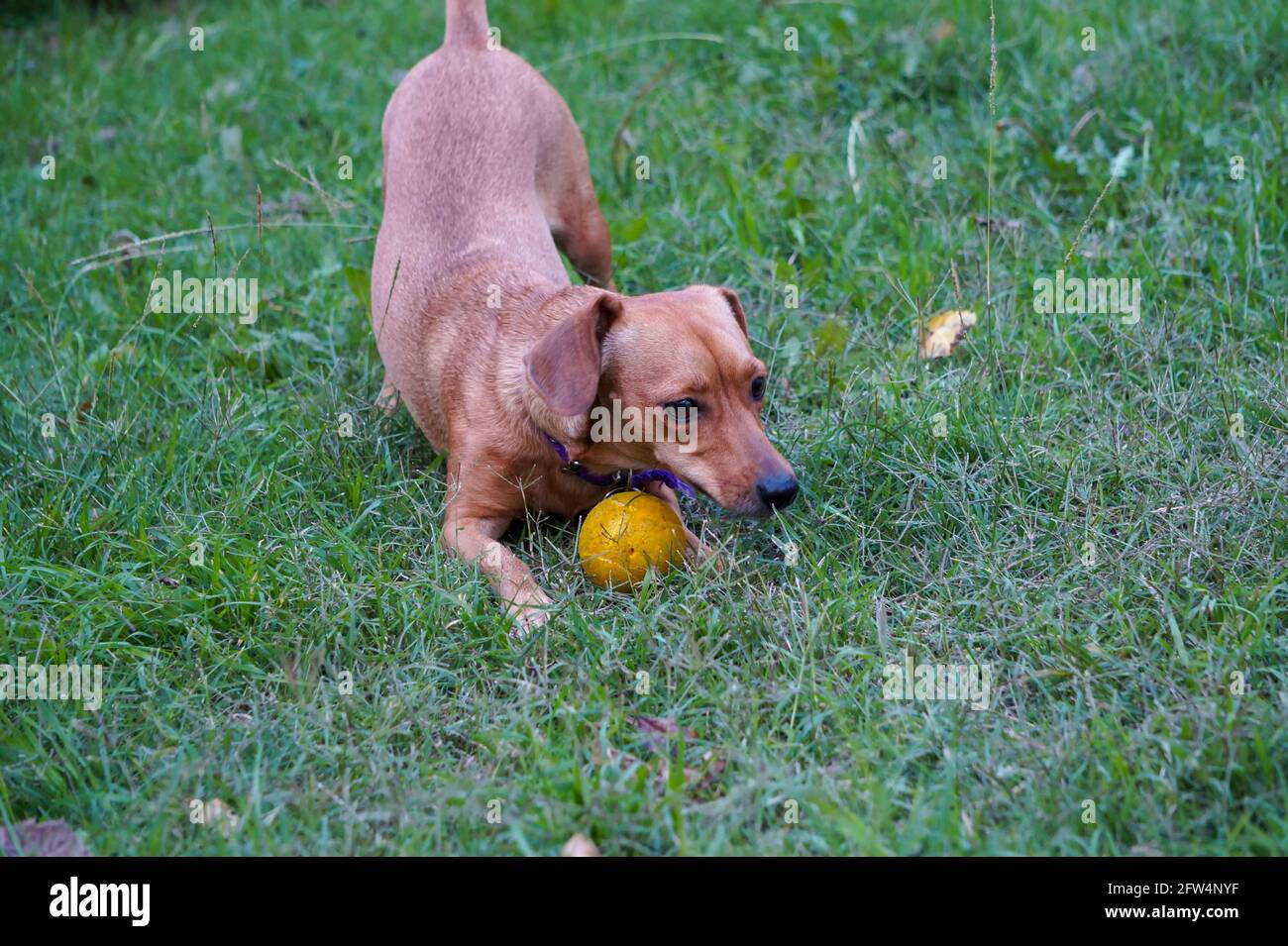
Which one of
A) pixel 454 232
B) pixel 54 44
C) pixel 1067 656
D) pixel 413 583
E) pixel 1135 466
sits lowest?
pixel 1067 656

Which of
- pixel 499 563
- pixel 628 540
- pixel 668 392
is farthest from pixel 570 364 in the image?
pixel 499 563

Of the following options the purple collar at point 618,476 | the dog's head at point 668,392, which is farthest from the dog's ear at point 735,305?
the purple collar at point 618,476

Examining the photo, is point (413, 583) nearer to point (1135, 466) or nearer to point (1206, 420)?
point (1135, 466)

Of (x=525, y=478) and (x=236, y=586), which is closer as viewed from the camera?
(x=236, y=586)

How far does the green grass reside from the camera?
2924mm

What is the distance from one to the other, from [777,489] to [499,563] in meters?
0.88

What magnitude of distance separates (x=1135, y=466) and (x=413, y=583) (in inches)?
88.8

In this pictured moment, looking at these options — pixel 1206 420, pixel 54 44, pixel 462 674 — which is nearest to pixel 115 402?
pixel 462 674

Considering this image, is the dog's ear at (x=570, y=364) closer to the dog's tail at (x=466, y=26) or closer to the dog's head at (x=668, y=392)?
the dog's head at (x=668, y=392)

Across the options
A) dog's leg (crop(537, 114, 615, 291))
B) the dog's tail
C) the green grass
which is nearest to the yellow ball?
the green grass

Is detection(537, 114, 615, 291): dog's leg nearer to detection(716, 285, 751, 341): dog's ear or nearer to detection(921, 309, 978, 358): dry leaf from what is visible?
detection(716, 285, 751, 341): dog's ear

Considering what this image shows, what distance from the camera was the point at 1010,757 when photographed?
2.96 metres

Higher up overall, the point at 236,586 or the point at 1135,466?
the point at 1135,466

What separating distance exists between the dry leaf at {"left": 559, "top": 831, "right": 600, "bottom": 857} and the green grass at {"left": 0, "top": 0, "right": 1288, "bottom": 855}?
6 cm
